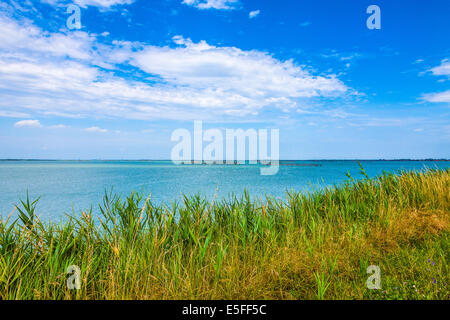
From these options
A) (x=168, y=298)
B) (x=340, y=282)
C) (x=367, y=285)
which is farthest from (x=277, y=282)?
(x=168, y=298)

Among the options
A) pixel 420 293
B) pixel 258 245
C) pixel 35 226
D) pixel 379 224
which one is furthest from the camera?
pixel 379 224

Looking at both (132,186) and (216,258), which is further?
(132,186)

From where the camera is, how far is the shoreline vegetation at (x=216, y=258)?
2.97 m

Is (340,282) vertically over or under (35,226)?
under

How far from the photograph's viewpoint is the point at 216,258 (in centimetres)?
349

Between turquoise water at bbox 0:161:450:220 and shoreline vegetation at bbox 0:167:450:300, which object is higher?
shoreline vegetation at bbox 0:167:450:300

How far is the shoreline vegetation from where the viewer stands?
2.97m

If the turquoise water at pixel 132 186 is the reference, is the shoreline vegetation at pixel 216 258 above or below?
above

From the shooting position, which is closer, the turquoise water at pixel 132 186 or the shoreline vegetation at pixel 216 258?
the shoreline vegetation at pixel 216 258
